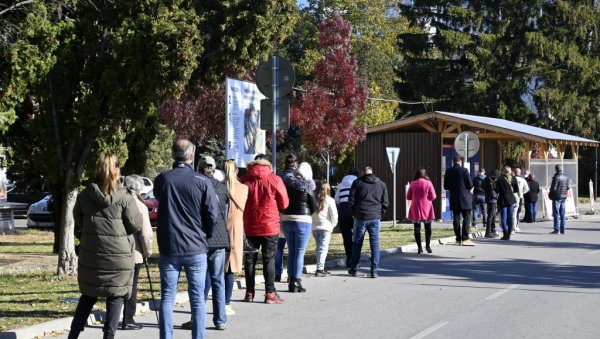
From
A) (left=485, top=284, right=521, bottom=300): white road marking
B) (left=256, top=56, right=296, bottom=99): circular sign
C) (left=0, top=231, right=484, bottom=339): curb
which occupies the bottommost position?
(left=485, top=284, right=521, bottom=300): white road marking

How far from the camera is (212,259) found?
994 centimetres

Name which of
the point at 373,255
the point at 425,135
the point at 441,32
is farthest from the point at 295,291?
the point at 441,32

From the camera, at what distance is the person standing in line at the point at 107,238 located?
830 centimetres

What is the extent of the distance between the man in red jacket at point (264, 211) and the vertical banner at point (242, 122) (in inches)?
61.3

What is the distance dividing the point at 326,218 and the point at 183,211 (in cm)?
677

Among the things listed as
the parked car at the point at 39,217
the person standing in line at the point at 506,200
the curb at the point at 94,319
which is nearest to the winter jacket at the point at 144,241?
the curb at the point at 94,319

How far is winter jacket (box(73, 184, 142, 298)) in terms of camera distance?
27.2ft

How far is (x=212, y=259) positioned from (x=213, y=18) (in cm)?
708

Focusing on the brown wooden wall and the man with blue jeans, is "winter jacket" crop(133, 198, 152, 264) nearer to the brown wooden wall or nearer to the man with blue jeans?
the man with blue jeans

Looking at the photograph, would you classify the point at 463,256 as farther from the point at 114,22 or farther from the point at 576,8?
the point at 576,8

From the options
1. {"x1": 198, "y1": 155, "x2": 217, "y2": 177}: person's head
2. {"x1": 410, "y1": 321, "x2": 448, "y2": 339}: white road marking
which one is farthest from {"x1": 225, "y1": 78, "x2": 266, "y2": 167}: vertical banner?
{"x1": 410, "y1": 321, "x2": 448, "y2": 339}: white road marking

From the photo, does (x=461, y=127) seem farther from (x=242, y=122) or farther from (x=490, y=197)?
(x=242, y=122)

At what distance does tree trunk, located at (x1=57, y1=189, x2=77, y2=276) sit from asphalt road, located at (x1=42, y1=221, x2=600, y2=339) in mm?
3657

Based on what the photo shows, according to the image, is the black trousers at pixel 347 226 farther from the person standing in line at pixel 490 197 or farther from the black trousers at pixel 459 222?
the person standing in line at pixel 490 197
